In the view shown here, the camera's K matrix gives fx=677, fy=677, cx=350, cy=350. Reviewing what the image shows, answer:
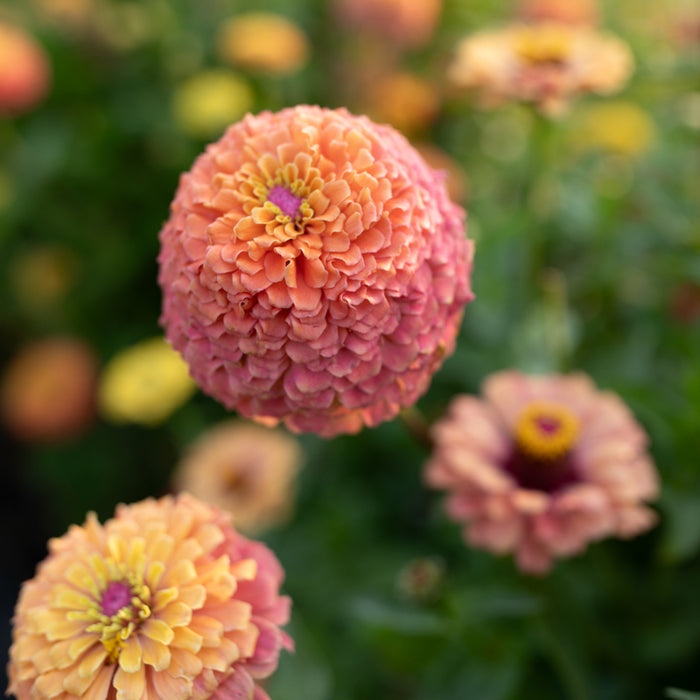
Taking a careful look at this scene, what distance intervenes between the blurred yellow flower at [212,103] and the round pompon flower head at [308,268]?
26.3 inches

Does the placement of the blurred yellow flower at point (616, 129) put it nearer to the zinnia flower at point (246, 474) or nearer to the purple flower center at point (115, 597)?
the zinnia flower at point (246, 474)

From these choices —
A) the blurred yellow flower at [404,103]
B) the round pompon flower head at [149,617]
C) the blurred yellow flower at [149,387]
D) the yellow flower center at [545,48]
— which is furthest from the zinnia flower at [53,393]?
the yellow flower center at [545,48]

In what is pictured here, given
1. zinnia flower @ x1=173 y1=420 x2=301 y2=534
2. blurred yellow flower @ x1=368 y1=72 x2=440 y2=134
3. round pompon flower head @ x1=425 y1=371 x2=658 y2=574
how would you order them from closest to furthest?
round pompon flower head @ x1=425 y1=371 x2=658 y2=574 → zinnia flower @ x1=173 y1=420 x2=301 y2=534 → blurred yellow flower @ x1=368 y1=72 x2=440 y2=134

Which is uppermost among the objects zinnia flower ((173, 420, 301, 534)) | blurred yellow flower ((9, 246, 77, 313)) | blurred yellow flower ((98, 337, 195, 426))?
blurred yellow flower ((98, 337, 195, 426))

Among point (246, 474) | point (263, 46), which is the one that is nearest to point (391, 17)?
point (263, 46)

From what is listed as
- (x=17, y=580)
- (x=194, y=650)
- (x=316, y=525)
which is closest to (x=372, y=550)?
(x=316, y=525)

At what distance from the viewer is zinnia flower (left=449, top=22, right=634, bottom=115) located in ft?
2.67

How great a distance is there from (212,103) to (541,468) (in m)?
0.81

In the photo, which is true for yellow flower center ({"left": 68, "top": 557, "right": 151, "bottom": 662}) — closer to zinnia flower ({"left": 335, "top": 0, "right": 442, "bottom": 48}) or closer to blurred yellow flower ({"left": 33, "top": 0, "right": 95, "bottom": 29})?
zinnia flower ({"left": 335, "top": 0, "right": 442, "bottom": 48})

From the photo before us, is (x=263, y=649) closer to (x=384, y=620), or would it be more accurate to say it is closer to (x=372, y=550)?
(x=384, y=620)

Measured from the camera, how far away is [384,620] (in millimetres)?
711

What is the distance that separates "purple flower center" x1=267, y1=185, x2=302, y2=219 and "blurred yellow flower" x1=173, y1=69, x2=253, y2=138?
72 centimetres

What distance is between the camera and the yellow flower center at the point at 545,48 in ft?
2.89

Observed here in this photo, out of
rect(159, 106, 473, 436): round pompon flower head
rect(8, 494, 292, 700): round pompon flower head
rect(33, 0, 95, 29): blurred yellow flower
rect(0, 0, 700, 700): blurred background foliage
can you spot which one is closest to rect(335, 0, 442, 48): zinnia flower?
rect(0, 0, 700, 700): blurred background foliage
